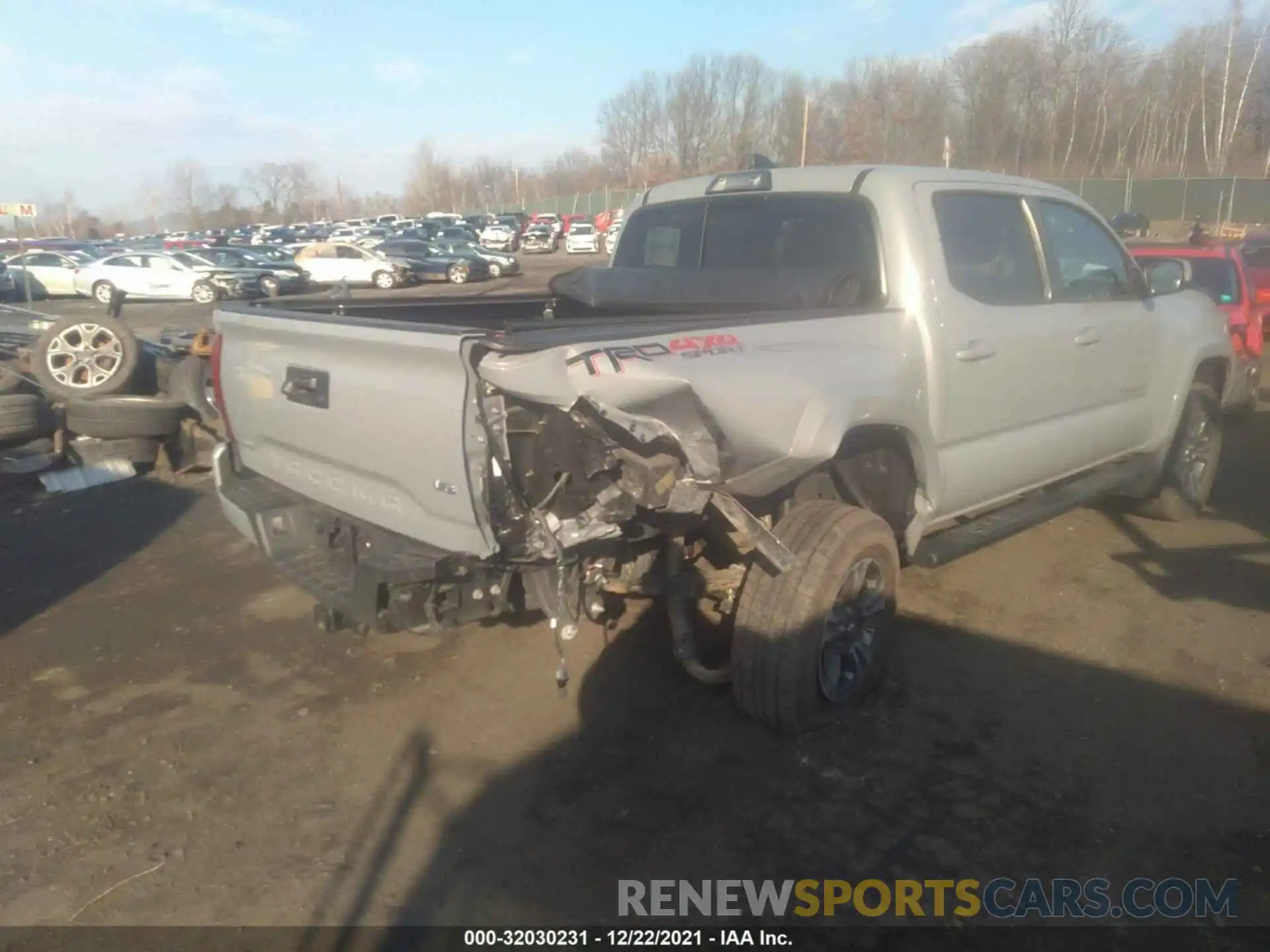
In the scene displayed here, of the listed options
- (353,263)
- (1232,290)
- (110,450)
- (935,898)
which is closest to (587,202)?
(353,263)

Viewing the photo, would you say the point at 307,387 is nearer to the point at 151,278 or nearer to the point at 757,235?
the point at 757,235

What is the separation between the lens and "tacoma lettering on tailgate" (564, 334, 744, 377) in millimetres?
2830

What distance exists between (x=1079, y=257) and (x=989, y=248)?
96 cm

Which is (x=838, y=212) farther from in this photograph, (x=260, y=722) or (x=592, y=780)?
(x=260, y=722)

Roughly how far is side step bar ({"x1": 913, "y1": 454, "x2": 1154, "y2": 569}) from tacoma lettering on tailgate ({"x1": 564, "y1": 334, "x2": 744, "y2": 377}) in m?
1.57

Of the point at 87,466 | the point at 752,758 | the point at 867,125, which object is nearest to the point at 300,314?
the point at 752,758

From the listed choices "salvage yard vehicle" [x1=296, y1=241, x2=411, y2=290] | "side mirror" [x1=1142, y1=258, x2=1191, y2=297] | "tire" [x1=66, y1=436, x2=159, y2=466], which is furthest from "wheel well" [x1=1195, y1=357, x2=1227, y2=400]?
"salvage yard vehicle" [x1=296, y1=241, x2=411, y2=290]

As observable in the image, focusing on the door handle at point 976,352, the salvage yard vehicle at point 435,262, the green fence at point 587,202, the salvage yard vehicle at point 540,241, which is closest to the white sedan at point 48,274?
the salvage yard vehicle at point 435,262

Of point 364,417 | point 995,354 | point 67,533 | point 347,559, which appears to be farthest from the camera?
point 67,533

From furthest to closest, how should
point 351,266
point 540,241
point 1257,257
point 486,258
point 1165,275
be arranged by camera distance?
point 540,241
point 486,258
point 351,266
point 1257,257
point 1165,275

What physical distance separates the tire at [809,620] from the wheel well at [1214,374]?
372cm

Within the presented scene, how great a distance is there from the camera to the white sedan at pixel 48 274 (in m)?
29.5

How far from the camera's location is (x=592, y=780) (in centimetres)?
349

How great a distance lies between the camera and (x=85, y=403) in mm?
7664
